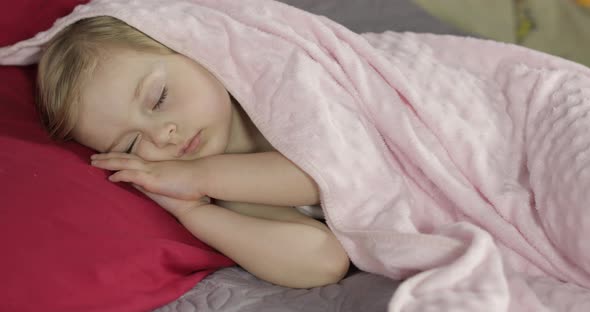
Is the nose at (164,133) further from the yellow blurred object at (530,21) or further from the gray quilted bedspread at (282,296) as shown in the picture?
the yellow blurred object at (530,21)

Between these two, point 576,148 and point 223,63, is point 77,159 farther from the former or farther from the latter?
point 576,148

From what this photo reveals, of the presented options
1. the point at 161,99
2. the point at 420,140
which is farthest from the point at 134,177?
the point at 420,140

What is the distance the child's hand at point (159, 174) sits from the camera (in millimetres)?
1125

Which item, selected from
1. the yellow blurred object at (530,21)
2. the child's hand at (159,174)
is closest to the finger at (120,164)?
the child's hand at (159,174)

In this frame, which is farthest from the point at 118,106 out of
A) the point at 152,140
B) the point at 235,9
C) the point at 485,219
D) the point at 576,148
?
the point at 576,148

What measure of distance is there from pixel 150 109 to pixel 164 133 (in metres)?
0.05

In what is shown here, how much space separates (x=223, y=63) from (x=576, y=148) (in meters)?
0.59

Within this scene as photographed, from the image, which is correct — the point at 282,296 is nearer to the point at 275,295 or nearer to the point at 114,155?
the point at 275,295

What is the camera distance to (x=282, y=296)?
1062mm

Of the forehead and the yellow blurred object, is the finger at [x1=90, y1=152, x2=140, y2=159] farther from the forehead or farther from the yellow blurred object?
the yellow blurred object

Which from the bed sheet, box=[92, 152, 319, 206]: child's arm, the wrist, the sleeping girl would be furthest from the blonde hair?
the bed sheet

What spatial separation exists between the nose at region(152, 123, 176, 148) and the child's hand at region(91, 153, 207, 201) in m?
0.04

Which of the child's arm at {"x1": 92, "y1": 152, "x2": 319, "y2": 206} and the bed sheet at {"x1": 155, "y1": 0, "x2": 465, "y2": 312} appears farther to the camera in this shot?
the child's arm at {"x1": 92, "y1": 152, "x2": 319, "y2": 206}

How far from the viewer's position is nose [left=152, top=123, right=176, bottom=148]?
1.13 m
